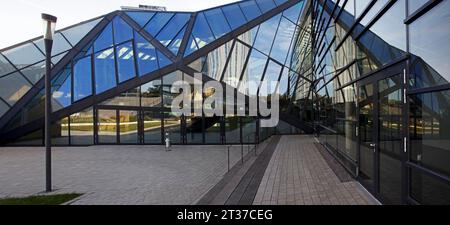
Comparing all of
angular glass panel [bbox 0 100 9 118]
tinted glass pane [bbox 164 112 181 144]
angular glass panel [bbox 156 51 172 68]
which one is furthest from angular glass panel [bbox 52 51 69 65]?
tinted glass pane [bbox 164 112 181 144]

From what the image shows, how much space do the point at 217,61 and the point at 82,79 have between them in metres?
10.3

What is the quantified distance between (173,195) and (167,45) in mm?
16366

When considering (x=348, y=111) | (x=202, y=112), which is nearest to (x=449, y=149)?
(x=348, y=111)

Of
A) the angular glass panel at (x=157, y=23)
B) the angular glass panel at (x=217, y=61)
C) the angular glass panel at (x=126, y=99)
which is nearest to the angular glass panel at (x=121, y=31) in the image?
the angular glass panel at (x=157, y=23)

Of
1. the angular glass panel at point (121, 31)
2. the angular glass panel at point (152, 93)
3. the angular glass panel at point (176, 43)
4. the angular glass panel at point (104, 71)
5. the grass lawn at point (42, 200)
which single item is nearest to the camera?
the grass lawn at point (42, 200)

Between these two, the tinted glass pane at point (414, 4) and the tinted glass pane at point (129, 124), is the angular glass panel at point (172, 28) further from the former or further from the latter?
the tinted glass pane at point (414, 4)

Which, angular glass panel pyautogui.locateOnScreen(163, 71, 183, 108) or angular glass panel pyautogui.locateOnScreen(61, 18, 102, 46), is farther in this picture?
angular glass panel pyautogui.locateOnScreen(61, 18, 102, 46)

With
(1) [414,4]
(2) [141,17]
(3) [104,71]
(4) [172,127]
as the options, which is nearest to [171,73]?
(4) [172,127]

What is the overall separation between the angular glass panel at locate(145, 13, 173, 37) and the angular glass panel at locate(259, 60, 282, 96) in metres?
9.33

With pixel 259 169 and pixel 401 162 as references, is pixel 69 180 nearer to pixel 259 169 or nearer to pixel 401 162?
pixel 259 169

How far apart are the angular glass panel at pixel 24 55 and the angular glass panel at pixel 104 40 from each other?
4210 mm

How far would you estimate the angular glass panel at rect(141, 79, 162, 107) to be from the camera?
2084 cm

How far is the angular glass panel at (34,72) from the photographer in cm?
2142

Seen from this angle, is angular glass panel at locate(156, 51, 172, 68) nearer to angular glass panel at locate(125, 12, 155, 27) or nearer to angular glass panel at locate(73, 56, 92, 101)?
angular glass panel at locate(125, 12, 155, 27)
